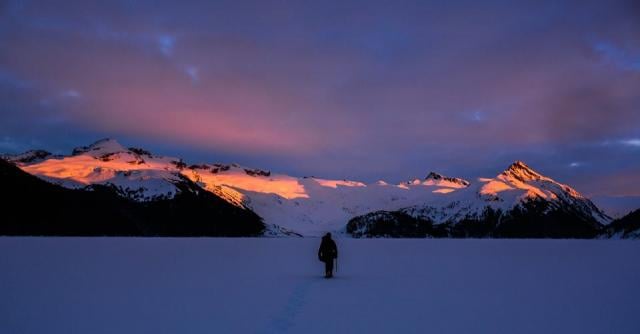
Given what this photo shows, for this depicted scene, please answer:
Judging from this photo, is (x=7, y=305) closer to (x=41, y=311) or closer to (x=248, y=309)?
(x=41, y=311)

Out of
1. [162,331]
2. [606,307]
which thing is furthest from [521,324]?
[162,331]

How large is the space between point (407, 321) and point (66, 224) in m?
174

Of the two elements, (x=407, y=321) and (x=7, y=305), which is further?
(x=7, y=305)

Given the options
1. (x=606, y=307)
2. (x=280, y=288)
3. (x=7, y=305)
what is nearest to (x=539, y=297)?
(x=606, y=307)

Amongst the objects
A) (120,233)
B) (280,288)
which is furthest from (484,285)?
(120,233)

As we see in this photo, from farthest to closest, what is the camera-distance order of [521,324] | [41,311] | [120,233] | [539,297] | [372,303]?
[120,233] → [539,297] → [372,303] → [41,311] → [521,324]

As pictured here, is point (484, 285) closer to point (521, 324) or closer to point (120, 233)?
point (521, 324)

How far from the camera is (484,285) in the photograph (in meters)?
24.4

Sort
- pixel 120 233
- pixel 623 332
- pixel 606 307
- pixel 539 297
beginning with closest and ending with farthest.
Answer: pixel 623 332, pixel 606 307, pixel 539 297, pixel 120 233

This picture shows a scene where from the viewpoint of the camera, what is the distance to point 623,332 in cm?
1313

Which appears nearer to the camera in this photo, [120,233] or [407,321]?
[407,321]

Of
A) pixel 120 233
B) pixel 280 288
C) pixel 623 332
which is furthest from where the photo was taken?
pixel 120 233

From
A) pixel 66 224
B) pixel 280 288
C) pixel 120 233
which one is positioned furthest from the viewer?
pixel 120 233

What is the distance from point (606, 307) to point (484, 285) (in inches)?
296
